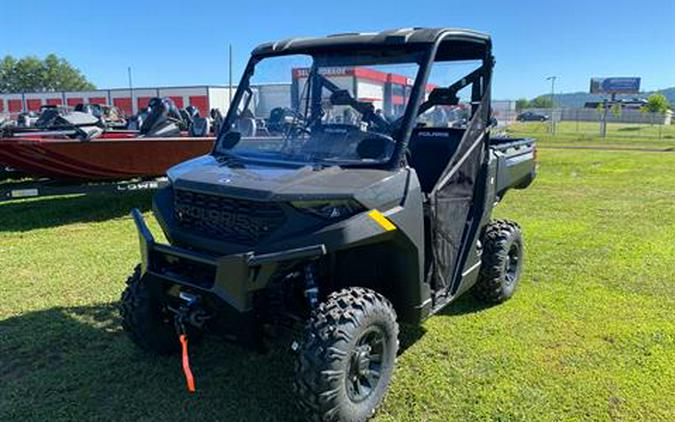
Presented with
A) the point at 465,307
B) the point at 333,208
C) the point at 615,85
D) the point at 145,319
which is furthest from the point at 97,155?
the point at 615,85

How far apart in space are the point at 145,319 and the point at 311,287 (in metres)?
1.17

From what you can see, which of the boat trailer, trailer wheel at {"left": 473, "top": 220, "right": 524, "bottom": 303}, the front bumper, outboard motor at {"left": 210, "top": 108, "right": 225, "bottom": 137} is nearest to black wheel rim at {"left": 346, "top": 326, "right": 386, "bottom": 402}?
the front bumper

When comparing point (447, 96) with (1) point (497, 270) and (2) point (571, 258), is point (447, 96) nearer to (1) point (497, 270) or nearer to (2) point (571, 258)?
(1) point (497, 270)

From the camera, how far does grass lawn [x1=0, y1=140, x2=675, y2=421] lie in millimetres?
3207

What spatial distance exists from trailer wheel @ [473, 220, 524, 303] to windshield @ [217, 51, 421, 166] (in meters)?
1.54

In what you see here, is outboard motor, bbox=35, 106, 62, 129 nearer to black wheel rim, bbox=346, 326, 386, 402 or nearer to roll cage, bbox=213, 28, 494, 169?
roll cage, bbox=213, 28, 494, 169

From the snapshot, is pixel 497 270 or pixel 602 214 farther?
pixel 602 214

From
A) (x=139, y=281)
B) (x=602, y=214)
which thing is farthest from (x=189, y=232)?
(x=602, y=214)

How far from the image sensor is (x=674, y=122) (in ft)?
198

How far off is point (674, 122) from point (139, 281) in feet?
224

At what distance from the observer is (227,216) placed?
120 inches

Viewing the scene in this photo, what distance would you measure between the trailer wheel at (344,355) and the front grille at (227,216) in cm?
50

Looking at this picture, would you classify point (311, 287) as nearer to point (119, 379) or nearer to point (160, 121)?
point (119, 379)

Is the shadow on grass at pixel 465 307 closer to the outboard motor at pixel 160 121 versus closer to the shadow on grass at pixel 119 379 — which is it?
the shadow on grass at pixel 119 379
